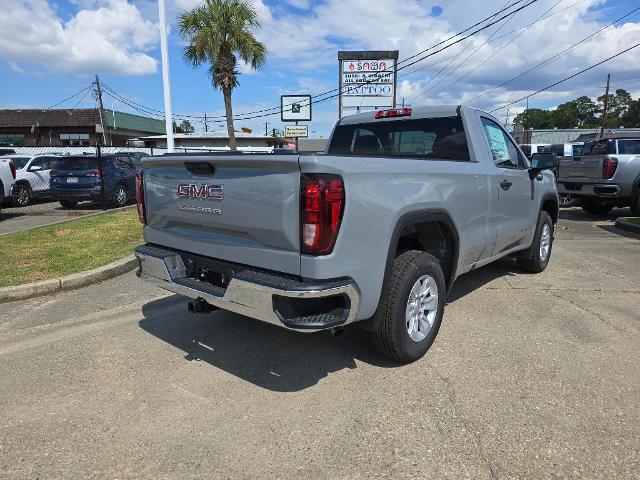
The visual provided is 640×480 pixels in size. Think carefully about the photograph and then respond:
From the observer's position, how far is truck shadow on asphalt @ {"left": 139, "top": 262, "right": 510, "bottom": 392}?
3525 millimetres

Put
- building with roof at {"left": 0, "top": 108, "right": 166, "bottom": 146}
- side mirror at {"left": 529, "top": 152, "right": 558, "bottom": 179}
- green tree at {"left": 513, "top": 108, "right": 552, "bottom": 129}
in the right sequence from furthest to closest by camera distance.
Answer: green tree at {"left": 513, "top": 108, "right": 552, "bottom": 129}
building with roof at {"left": 0, "top": 108, "right": 166, "bottom": 146}
side mirror at {"left": 529, "top": 152, "right": 558, "bottom": 179}

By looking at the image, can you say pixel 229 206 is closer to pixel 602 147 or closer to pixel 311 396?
pixel 311 396

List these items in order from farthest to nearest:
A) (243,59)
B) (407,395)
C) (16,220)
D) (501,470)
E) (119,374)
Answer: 1. (243,59)
2. (16,220)
3. (119,374)
4. (407,395)
5. (501,470)

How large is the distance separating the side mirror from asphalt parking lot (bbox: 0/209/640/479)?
4.88ft

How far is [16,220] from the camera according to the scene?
11.8m

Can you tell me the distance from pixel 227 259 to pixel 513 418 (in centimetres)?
206

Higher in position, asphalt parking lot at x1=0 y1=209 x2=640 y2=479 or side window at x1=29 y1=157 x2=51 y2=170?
side window at x1=29 y1=157 x2=51 y2=170

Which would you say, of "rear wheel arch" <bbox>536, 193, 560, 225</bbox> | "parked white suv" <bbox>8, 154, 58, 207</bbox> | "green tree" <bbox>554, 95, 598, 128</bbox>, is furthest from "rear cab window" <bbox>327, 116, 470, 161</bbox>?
"green tree" <bbox>554, 95, 598, 128</bbox>

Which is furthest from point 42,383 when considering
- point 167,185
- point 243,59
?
point 243,59

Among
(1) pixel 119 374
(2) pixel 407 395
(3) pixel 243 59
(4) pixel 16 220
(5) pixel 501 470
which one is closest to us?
(5) pixel 501 470

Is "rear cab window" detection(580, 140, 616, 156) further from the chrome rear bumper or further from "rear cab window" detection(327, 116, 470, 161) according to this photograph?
the chrome rear bumper

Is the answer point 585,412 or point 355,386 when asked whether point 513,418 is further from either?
point 355,386

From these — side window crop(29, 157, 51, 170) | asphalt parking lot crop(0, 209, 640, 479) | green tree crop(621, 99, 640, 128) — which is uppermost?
green tree crop(621, 99, 640, 128)

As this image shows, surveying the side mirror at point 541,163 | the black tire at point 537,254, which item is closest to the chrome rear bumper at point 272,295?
the side mirror at point 541,163
